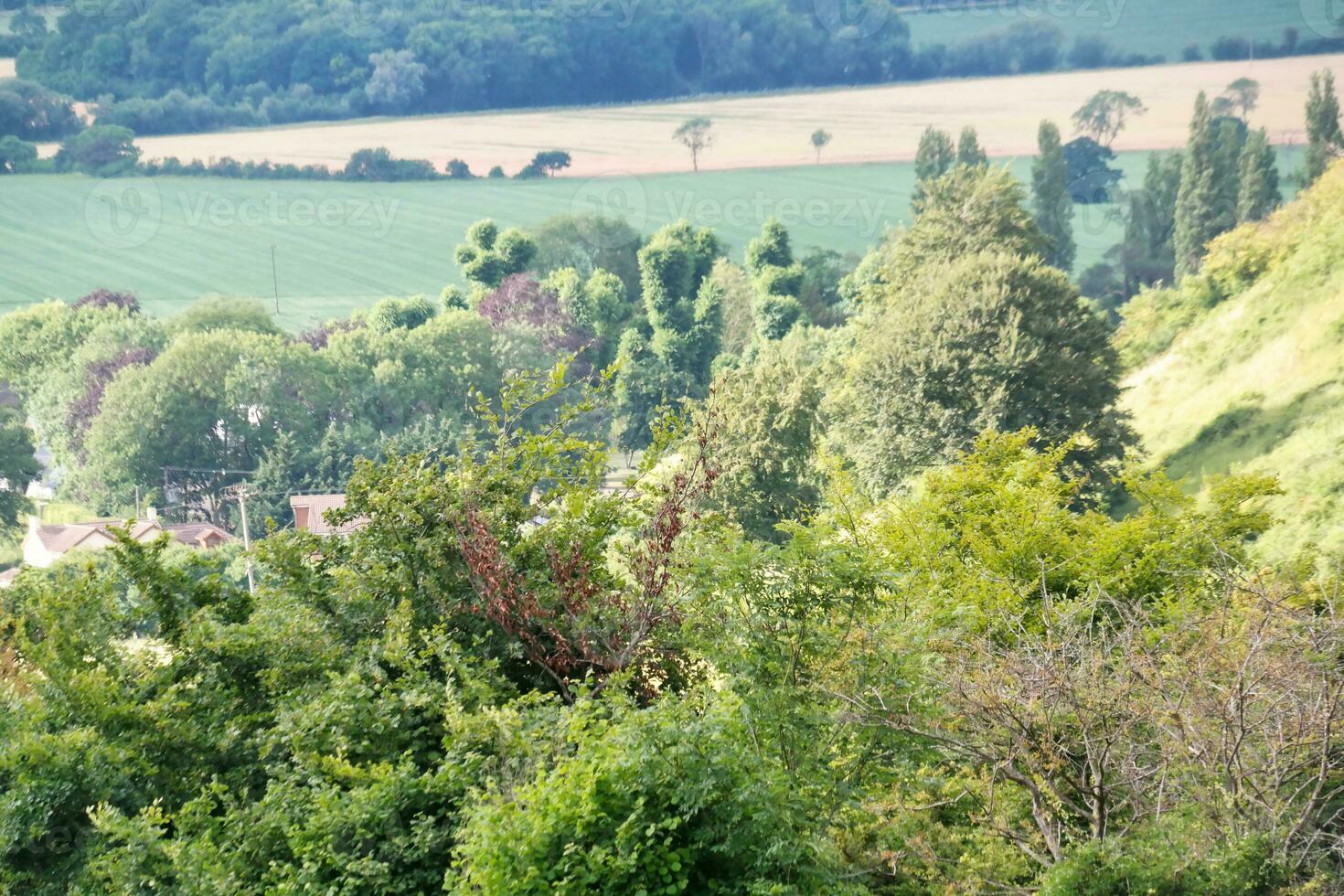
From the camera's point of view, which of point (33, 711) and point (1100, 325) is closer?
point (33, 711)

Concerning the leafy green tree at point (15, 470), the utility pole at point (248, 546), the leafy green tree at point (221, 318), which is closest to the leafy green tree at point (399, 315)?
the leafy green tree at point (221, 318)

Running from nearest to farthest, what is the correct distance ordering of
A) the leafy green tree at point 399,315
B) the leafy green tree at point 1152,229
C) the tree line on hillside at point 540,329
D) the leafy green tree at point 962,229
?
the leafy green tree at point 962,229 < the tree line on hillside at point 540,329 < the leafy green tree at point 399,315 < the leafy green tree at point 1152,229

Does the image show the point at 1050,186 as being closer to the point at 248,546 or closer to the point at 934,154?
the point at 934,154

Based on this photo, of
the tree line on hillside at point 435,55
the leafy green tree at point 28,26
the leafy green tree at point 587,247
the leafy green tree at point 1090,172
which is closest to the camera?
the leafy green tree at point 587,247

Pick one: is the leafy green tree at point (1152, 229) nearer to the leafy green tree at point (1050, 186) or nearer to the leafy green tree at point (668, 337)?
the leafy green tree at point (1050, 186)

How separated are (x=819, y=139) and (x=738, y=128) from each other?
272 inches

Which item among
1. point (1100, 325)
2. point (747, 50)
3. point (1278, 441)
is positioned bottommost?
point (1278, 441)

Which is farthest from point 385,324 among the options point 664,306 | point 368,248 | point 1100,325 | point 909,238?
point 1100,325

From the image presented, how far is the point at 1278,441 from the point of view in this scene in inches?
1222

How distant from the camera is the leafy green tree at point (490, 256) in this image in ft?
246

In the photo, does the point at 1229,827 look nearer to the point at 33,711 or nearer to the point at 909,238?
the point at 33,711

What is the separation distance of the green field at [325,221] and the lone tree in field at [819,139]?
2635 millimetres

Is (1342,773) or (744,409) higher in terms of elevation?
(1342,773)

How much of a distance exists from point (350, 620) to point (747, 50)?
10432 centimetres
